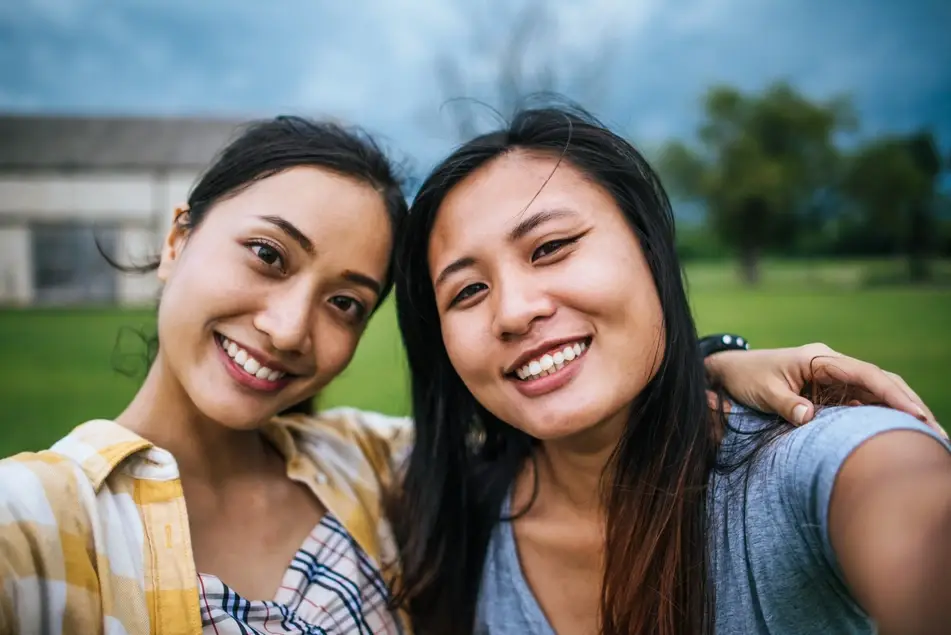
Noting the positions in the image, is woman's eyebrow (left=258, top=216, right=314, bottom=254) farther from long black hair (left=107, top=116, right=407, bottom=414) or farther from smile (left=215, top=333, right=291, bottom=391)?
smile (left=215, top=333, right=291, bottom=391)

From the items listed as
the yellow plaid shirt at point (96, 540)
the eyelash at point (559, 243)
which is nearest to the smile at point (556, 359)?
the eyelash at point (559, 243)

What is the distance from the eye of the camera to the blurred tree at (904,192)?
11.5 ft

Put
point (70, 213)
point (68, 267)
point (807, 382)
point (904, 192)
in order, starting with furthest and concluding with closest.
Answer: point (70, 213) < point (68, 267) < point (904, 192) < point (807, 382)

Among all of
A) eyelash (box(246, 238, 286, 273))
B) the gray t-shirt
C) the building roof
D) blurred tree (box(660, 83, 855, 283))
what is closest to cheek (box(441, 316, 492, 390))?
eyelash (box(246, 238, 286, 273))

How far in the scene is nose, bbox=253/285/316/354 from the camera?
1.26m

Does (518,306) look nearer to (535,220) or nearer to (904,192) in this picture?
(535,220)

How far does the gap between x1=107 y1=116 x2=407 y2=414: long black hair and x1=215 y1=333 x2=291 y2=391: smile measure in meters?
0.31

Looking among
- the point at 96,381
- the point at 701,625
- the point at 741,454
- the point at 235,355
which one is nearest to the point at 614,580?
the point at 701,625

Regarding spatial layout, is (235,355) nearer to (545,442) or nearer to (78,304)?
(545,442)

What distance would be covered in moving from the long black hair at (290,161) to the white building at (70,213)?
1.22 ft

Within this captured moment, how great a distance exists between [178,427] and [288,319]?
1.36 ft

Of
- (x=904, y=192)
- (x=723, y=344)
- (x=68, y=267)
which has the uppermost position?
(x=904, y=192)

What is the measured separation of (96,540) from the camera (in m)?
1.06

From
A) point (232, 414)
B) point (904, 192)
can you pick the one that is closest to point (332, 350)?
point (232, 414)
